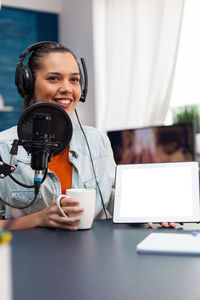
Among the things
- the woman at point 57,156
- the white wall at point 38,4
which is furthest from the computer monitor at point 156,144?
the white wall at point 38,4

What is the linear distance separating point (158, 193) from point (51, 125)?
358mm

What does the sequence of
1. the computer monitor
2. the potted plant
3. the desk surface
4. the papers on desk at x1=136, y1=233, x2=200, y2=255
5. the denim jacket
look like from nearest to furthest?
the desk surface
the papers on desk at x1=136, y1=233, x2=200, y2=255
the denim jacket
the computer monitor
the potted plant

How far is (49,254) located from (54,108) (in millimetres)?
312

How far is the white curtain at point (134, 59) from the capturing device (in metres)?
3.12

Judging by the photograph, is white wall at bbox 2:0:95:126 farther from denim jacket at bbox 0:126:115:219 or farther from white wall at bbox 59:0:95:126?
denim jacket at bbox 0:126:115:219

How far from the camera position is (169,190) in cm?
106

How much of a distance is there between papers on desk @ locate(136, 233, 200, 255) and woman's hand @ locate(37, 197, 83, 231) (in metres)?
0.20

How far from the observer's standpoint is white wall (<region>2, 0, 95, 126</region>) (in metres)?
3.77

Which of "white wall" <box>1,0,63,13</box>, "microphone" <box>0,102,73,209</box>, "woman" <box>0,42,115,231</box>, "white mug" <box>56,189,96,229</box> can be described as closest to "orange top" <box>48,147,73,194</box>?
"woman" <box>0,42,115,231</box>

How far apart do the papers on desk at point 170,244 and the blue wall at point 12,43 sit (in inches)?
119

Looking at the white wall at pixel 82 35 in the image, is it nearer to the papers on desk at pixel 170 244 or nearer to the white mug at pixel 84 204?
the white mug at pixel 84 204

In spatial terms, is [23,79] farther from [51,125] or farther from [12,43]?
[12,43]

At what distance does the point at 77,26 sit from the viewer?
391 centimetres

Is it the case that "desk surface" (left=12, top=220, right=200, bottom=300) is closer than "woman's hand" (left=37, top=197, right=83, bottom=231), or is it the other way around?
"desk surface" (left=12, top=220, right=200, bottom=300)
